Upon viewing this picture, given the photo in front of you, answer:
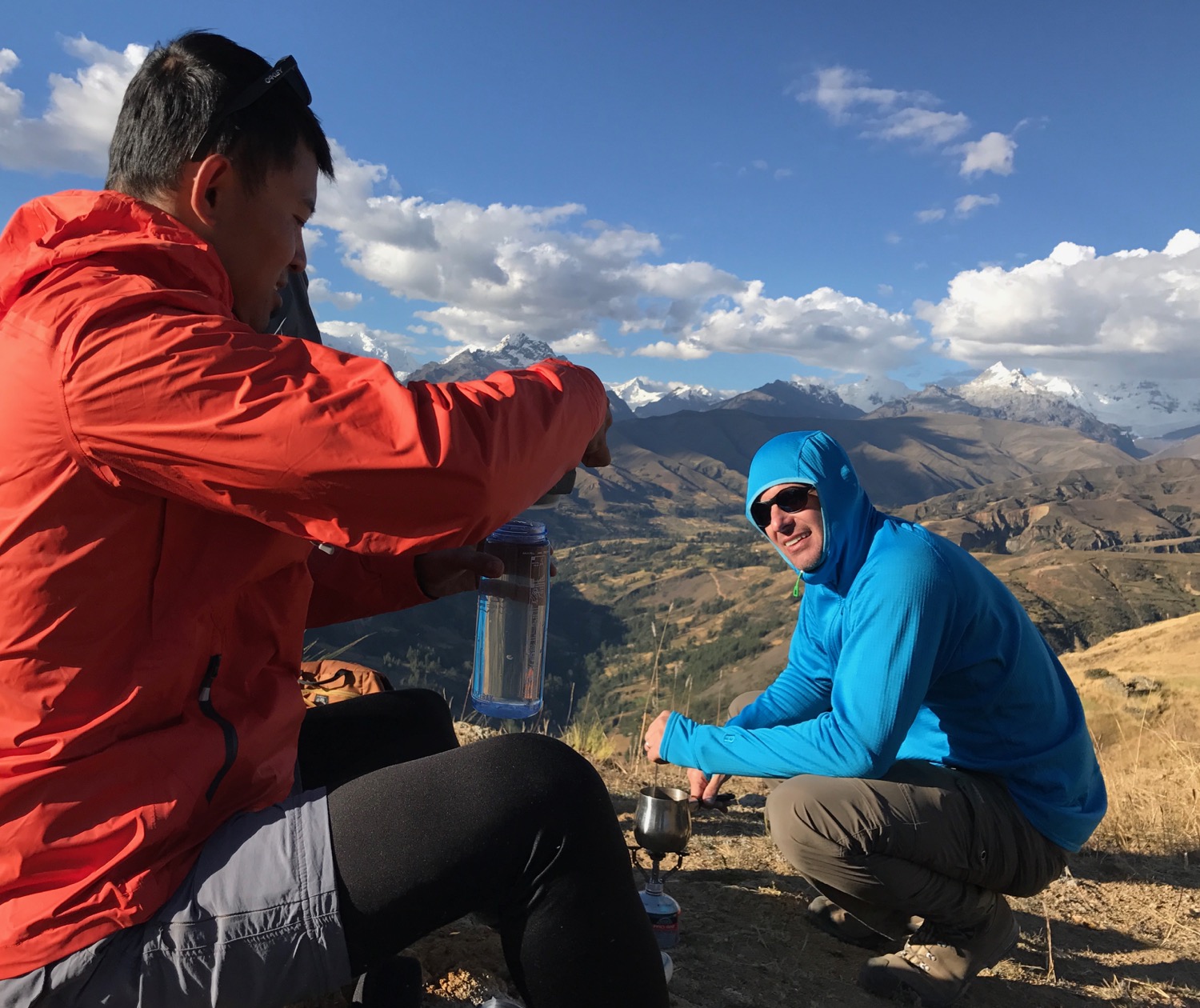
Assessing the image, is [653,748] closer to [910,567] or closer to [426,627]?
[910,567]

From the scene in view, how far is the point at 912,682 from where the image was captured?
3131mm

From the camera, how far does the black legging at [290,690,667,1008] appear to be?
159cm

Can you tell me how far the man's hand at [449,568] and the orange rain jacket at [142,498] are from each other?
1000 millimetres

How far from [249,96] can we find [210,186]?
202 mm

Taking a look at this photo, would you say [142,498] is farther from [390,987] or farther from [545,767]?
[390,987]

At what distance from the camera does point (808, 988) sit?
3.39 meters

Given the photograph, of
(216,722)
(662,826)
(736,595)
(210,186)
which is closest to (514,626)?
(662,826)

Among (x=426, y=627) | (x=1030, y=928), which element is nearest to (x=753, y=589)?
(x=426, y=627)

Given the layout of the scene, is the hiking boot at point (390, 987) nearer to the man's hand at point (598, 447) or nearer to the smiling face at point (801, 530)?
A: the man's hand at point (598, 447)

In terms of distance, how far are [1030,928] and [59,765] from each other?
14.2ft

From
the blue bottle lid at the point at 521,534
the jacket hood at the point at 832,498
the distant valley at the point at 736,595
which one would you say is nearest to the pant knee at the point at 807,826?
the jacket hood at the point at 832,498

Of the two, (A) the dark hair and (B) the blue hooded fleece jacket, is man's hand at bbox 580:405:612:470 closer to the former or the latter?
(A) the dark hair

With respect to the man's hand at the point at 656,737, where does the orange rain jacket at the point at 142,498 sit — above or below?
above

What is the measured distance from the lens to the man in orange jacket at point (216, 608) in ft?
4.60
